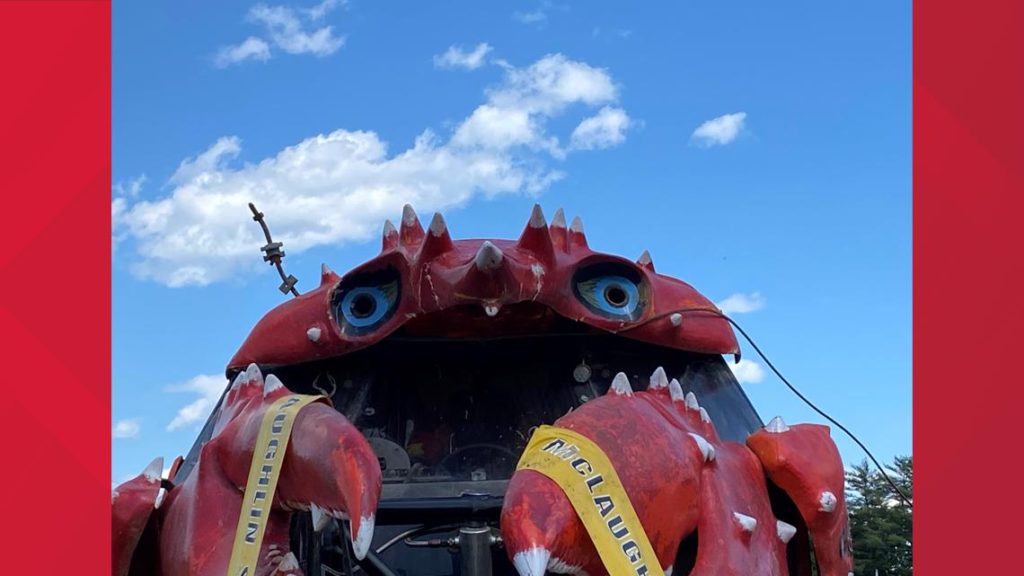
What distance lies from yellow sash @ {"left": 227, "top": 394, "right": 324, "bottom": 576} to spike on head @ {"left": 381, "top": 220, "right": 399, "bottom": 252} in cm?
89

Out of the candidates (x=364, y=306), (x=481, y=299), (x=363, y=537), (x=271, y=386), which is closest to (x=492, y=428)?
(x=364, y=306)

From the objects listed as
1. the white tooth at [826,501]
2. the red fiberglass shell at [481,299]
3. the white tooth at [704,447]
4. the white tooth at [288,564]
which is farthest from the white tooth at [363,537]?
the white tooth at [826,501]

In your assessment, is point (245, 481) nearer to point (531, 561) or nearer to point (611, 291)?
point (531, 561)

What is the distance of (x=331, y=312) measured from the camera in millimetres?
4422

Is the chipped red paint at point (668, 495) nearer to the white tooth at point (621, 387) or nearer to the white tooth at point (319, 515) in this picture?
the white tooth at point (621, 387)

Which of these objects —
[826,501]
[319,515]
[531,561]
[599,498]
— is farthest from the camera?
[826,501]

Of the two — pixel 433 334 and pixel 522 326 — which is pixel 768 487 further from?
pixel 433 334

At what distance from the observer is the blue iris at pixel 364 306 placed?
14.1 feet

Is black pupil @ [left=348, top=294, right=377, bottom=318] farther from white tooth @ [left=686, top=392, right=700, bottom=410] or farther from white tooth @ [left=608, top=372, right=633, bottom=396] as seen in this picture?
white tooth @ [left=686, top=392, right=700, bottom=410]

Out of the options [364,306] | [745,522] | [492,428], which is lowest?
[745,522]

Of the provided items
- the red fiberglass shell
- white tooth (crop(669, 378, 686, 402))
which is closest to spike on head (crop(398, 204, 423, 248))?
the red fiberglass shell

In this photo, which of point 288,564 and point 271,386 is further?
point 271,386

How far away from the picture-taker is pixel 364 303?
4367mm

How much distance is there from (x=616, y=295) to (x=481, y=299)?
0.68m
